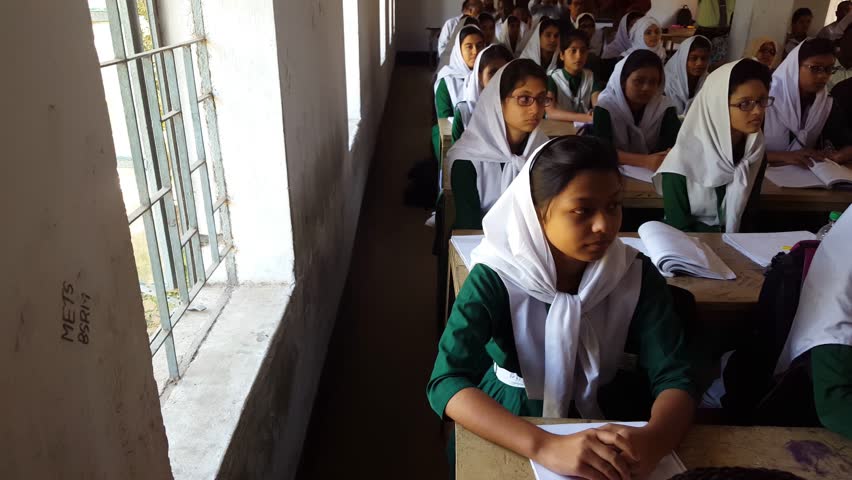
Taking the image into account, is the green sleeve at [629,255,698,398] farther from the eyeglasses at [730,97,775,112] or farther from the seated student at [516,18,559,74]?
the seated student at [516,18,559,74]

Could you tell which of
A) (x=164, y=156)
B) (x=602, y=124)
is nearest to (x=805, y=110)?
(x=602, y=124)

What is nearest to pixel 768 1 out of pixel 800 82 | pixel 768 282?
pixel 800 82

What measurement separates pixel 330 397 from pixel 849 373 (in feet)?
5.95

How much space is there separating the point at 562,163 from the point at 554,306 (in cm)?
29

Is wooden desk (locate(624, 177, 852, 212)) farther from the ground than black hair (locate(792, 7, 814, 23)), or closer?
closer

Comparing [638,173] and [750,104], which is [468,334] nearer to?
[750,104]

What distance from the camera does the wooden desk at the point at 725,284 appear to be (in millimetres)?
1670

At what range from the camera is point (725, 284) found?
177 centimetres

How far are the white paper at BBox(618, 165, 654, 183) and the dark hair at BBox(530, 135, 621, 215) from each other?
153 centimetres

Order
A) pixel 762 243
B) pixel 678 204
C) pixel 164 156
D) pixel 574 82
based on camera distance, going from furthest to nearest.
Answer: pixel 574 82 → pixel 678 204 → pixel 762 243 → pixel 164 156

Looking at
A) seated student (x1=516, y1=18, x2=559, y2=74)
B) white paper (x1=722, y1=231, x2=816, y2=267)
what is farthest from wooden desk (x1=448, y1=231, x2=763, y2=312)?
seated student (x1=516, y1=18, x2=559, y2=74)

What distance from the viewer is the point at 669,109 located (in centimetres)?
327

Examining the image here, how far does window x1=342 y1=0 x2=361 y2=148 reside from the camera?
13.3 feet

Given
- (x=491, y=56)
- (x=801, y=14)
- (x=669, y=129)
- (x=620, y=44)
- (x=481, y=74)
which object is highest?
(x=801, y=14)
